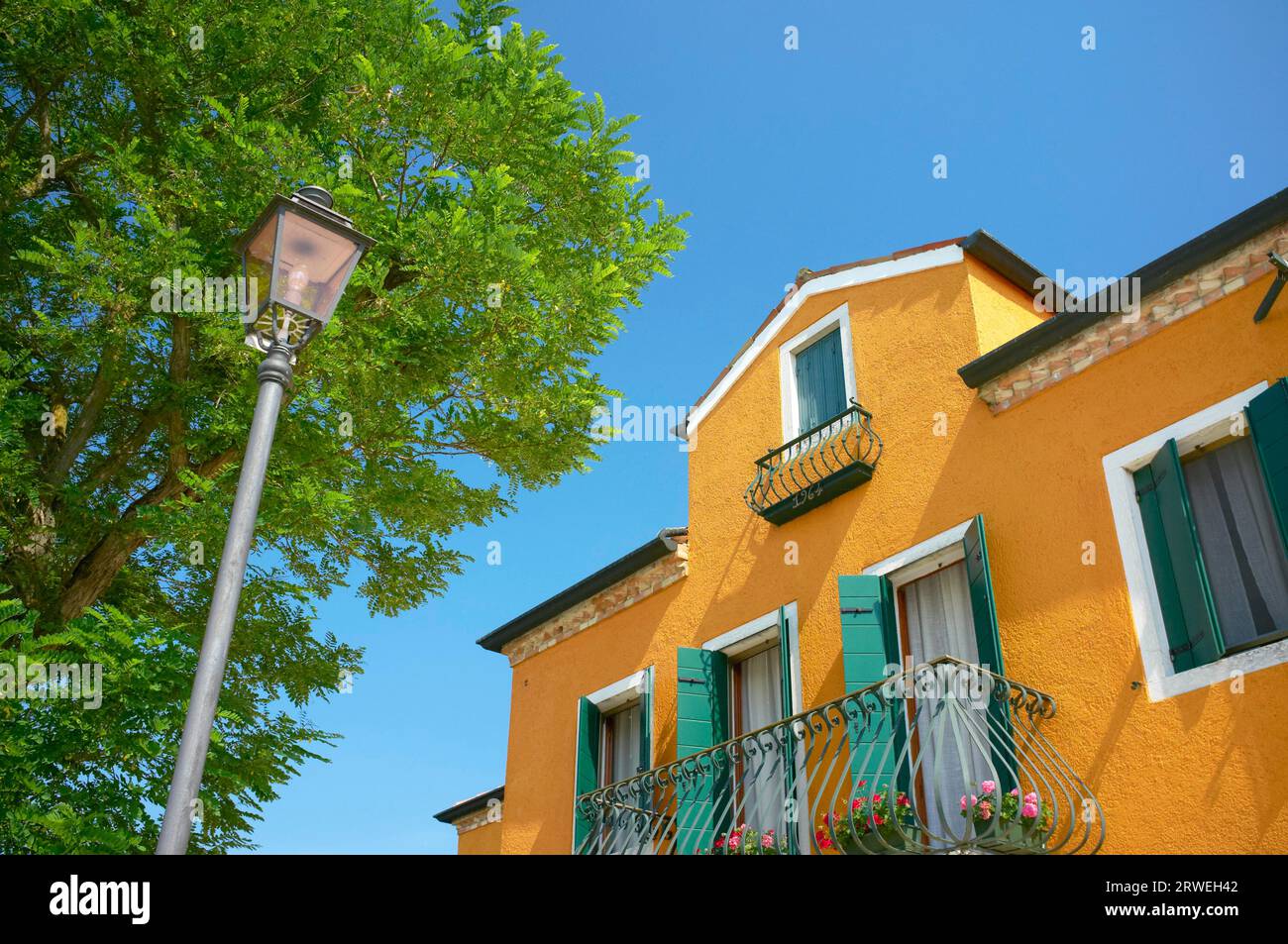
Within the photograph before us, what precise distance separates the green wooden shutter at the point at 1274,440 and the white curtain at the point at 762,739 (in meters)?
4.07

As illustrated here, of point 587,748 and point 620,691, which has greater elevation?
point 620,691

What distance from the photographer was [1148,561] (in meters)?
7.24

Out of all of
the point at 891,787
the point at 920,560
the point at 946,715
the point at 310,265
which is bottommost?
the point at 891,787

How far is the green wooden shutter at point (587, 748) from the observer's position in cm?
1092

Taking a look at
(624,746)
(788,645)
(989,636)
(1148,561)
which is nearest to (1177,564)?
(1148,561)

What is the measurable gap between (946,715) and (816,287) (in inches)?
207

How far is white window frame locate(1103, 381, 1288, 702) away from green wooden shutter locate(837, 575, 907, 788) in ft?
6.13

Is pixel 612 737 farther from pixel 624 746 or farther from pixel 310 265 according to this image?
pixel 310 265

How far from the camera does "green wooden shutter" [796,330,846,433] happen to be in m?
10.6

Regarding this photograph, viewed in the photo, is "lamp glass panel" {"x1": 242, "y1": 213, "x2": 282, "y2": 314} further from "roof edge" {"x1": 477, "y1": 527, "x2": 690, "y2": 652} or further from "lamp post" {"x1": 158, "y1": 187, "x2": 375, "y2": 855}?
"roof edge" {"x1": 477, "y1": 527, "x2": 690, "y2": 652}

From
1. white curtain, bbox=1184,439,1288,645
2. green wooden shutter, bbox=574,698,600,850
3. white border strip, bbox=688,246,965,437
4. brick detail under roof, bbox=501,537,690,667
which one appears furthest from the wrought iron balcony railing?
white border strip, bbox=688,246,965,437

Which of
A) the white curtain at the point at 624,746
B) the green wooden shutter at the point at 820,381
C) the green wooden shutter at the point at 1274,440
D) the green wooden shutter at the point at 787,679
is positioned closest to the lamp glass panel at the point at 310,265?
the green wooden shutter at the point at 787,679

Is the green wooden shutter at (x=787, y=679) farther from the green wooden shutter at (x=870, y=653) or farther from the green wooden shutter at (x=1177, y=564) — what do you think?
the green wooden shutter at (x=1177, y=564)
